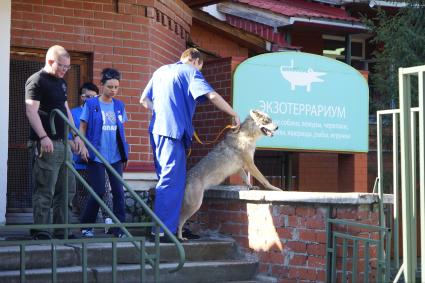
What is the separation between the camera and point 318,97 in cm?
905

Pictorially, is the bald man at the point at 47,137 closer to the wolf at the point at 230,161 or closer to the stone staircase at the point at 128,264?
the stone staircase at the point at 128,264

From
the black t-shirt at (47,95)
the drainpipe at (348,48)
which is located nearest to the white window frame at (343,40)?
the drainpipe at (348,48)

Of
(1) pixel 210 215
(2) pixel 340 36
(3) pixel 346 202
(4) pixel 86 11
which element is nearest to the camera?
(3) pixel 346 202

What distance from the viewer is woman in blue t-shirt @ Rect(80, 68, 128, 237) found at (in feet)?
23.0

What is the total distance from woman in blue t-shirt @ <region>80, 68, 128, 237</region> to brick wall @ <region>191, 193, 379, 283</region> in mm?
1138

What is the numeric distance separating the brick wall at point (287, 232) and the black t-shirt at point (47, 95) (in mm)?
1961

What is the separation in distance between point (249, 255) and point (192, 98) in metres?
1.59

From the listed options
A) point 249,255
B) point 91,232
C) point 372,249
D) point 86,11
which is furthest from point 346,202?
point 86,11

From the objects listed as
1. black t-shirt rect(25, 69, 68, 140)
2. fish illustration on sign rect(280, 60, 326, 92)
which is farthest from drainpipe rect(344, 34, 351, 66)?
black t-shirt rect(25, 69, 68, 140)

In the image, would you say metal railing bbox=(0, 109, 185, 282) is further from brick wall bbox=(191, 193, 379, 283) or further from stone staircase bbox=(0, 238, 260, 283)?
brick wall bbox=(191, 193, 379, 283)

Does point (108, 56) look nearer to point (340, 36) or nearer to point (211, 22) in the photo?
point (211, 22)

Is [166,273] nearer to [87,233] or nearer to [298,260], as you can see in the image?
[87,233]

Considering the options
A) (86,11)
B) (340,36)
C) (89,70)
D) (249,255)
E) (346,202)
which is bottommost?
(249,255)

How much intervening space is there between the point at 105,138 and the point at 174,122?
0.66 m
